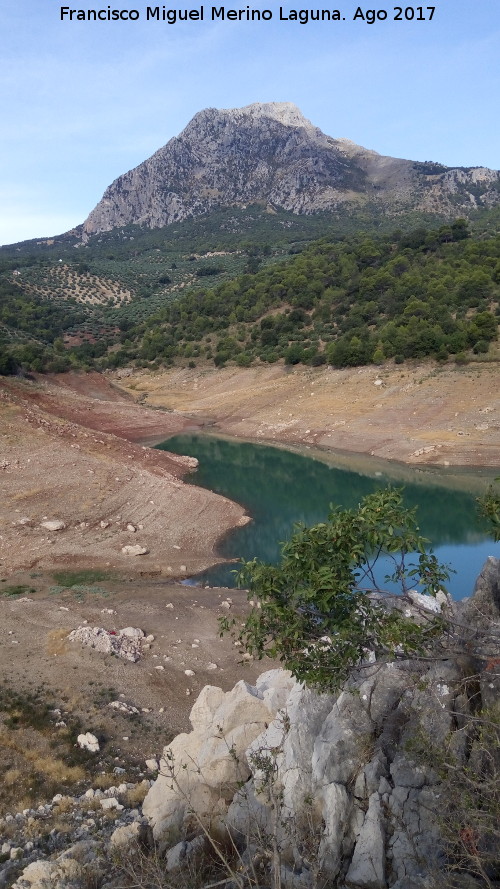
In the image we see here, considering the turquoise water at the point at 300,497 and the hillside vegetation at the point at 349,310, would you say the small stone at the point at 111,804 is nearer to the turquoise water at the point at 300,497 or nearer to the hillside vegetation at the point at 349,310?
the turquoise water at the point at 300,497

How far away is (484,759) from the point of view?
4.99 metres

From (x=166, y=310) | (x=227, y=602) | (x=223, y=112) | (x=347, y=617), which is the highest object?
(x=223, y=112)

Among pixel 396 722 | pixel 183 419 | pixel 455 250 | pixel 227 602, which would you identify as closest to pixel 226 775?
pixel 396 722

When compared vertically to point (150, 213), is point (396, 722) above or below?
below

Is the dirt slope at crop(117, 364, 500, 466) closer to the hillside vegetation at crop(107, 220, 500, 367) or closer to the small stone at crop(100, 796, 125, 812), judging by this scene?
the hillside vegetation at crop(107, 220, 500, 367)

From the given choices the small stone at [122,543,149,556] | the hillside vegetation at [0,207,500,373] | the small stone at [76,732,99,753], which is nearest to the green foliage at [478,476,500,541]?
the small stone at [76,732,99,753]

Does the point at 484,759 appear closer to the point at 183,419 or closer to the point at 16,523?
the point at 16,523

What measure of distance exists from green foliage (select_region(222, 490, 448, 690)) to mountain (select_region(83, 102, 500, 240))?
117478 mm

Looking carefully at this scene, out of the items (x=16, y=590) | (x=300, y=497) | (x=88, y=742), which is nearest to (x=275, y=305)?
(x=300, y=497)

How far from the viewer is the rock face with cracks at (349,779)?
16.4ft

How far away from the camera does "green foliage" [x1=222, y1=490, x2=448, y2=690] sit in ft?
16.4

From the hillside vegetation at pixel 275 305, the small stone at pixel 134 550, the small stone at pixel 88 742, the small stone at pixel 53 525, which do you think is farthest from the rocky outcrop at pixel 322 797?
the hillside vegetation at pixel 275 305

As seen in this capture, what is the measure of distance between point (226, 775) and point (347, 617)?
11.4 feet

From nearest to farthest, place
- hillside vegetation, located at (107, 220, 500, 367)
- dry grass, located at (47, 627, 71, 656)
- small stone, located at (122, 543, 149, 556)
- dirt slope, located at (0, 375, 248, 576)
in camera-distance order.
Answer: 1. dry grass, located at (47, 627, 71, 656)
2. dirt slope, located at (0, 375, 248, 576)
3. small stone, located at (122, 543, 149, 556)
4. hillside vegetation, located at (107, 220, 500, 367)
